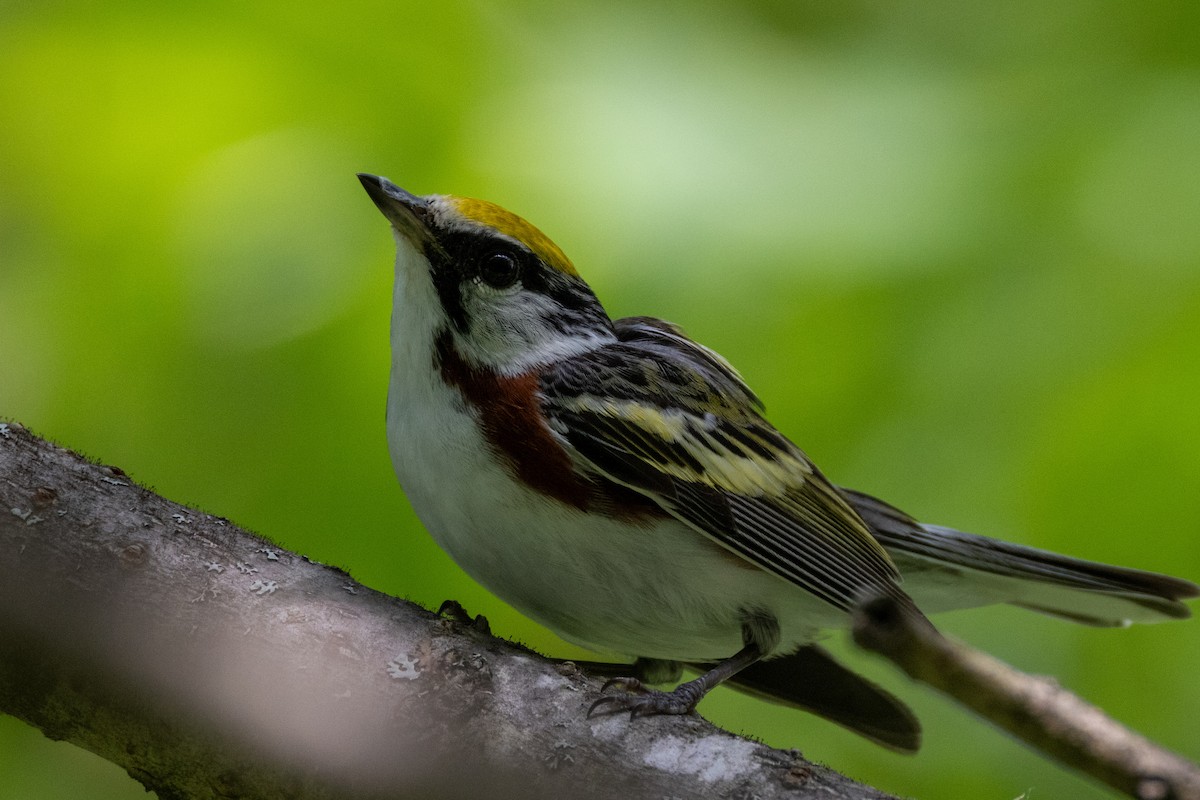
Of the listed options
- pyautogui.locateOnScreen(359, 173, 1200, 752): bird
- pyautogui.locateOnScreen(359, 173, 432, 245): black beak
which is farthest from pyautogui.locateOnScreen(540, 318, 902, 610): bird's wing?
pyautogui.locateOnScreen(359, 173, 432, 245): black beak

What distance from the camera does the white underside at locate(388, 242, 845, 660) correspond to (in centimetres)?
287

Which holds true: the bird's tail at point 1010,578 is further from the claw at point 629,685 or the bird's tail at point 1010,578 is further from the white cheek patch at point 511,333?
the claw at point 629,685

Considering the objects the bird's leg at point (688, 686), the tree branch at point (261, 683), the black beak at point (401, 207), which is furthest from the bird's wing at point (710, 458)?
the tree branch at point (261, 683)

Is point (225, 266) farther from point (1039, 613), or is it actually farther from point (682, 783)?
point (1039, 613)

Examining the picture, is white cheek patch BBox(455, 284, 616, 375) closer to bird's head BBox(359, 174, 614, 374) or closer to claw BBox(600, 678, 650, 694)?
bird's head BBox(359, 174, 614, 374)

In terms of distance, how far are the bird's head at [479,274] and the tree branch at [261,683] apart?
1.05m

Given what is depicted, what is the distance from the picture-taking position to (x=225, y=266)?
11.0ft

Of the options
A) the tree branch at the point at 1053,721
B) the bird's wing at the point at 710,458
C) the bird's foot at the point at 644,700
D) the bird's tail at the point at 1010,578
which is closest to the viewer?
the tree branch at the point at 1053,721

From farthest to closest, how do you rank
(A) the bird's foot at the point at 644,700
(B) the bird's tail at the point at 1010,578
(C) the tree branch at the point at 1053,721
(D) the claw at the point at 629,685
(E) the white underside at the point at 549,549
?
(B) the bird's tail at the point at 1010,578, (E) the white underside at the point at 549,549, (D) the claw at the point at 629,685, (A) the bird's foot at the point at 644,700, (C) the tree branch at the point at 1053,721

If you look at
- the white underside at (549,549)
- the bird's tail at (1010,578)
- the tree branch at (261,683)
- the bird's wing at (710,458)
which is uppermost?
the bird's tail at (1010,578)

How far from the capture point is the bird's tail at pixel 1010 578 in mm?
3387

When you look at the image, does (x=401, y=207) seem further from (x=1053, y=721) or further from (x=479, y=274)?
(x=1053, y=721)

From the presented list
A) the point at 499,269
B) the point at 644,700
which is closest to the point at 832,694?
the point at 644,700

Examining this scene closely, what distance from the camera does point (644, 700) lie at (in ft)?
7.34
